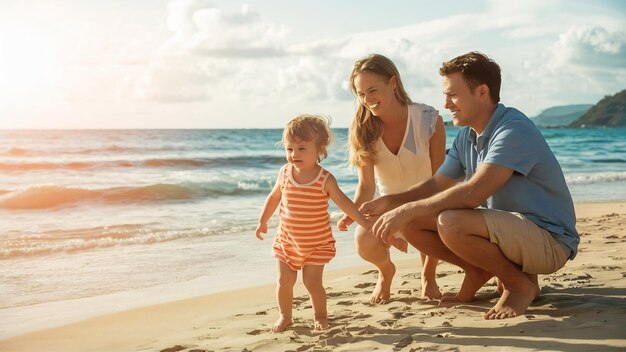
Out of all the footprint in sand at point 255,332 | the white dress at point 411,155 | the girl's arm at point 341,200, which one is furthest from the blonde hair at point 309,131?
the footprint in sand at point 255,332

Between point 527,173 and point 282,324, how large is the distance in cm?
164

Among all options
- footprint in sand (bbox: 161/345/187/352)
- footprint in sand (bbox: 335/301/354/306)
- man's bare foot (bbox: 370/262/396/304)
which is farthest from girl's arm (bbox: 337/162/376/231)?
footprint in sand (bbox: 161/345/187/352)

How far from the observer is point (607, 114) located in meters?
80.2

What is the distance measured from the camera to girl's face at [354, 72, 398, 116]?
457 cm

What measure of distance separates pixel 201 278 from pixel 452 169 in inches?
107

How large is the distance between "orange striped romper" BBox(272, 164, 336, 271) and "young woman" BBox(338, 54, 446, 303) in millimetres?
569

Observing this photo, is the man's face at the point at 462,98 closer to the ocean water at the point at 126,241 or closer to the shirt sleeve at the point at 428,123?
the shirt sleeve at the point at 428,123

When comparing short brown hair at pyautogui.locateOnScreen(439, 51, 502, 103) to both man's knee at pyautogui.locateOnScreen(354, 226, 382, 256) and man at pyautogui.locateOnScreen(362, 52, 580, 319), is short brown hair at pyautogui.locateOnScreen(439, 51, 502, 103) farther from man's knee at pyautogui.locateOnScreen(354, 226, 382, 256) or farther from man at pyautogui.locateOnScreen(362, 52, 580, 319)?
man's knee at pyautogui.locateOnScreen(354, 226, 382, 256)

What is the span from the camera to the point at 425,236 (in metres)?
4.11

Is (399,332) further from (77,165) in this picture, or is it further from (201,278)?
(77,165)

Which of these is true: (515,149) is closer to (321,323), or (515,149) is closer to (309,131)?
(309,131)

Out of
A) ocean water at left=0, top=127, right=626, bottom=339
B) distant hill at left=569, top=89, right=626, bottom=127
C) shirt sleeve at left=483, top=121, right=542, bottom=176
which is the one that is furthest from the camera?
distant hill at left=569, top=89, right=626, bottom=127

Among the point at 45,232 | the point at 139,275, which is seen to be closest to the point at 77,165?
the point at 45,232

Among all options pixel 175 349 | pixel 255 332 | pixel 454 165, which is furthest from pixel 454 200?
pixel 175 349
